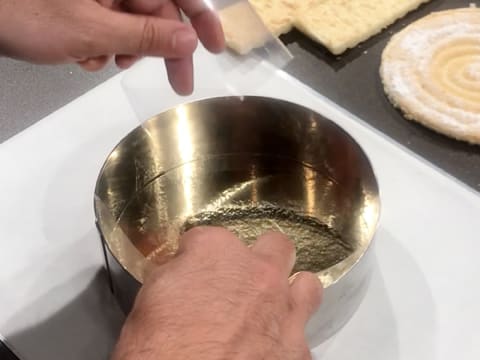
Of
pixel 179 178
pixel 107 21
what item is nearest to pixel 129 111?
pixel 179 178

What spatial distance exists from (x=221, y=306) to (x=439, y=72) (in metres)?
0.58

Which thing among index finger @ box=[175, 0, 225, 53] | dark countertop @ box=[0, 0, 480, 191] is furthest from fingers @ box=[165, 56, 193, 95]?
dark countertop @ box=[0, 0, 480, 191]

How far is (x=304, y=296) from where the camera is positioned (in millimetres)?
546

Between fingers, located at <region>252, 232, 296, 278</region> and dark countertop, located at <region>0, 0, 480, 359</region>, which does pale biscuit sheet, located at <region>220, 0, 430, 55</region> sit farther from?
fingers, located at <region>252, 232, 296, 278</region>

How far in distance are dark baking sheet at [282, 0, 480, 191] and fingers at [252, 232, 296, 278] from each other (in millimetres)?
375

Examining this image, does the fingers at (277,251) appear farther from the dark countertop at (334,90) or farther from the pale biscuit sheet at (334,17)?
the pale biscuit sheet at (334,17)

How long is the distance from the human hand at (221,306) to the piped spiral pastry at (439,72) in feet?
1.39

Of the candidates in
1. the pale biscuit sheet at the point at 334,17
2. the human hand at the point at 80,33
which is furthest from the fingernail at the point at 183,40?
the pale biscuit sheet at the point at 334,17

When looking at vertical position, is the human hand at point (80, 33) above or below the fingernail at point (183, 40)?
above

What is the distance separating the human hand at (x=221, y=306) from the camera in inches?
19.5

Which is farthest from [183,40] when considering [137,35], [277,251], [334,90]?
[334,90]

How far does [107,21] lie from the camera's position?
0.64 m

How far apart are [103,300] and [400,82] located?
49 centimetres

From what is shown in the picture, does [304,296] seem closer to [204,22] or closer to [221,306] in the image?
[221,306]
